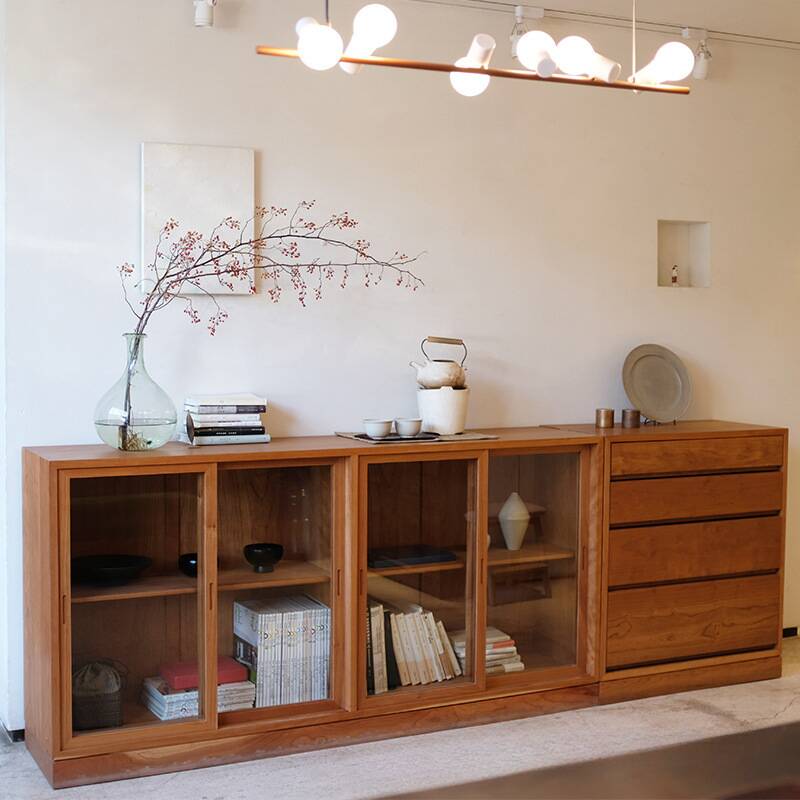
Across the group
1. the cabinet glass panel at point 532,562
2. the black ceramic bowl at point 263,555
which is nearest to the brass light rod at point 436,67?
the cabinet glass panel at point 532,562

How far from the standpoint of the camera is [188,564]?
11.0ft

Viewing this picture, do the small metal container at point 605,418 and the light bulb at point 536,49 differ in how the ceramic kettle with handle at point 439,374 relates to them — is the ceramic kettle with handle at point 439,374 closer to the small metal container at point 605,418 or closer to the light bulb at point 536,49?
the small metal container at point 605,418

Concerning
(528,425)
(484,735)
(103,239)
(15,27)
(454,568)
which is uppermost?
(15,27)

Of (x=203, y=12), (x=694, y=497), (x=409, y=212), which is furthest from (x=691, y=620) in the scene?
(x=203, y=12)

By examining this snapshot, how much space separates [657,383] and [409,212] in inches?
47.9

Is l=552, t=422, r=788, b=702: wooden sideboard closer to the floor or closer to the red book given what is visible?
the floor

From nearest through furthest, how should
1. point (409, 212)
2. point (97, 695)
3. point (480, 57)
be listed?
1. point (480, 57)
2. point (97, 695)
3. point (409, 212)

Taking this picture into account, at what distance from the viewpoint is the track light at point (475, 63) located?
96.2 inches

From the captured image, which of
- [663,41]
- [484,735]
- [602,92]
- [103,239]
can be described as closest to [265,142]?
[103,239]

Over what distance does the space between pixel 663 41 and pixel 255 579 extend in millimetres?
2687

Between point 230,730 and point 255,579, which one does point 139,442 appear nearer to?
point 255,579

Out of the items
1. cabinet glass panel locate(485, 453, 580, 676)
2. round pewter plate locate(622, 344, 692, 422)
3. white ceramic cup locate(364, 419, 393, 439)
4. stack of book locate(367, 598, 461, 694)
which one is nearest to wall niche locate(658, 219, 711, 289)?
round pewter plate locate(622, 344, 692, 422)

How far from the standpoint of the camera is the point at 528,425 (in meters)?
4.19

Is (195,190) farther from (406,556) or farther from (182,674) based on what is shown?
(182,674)
